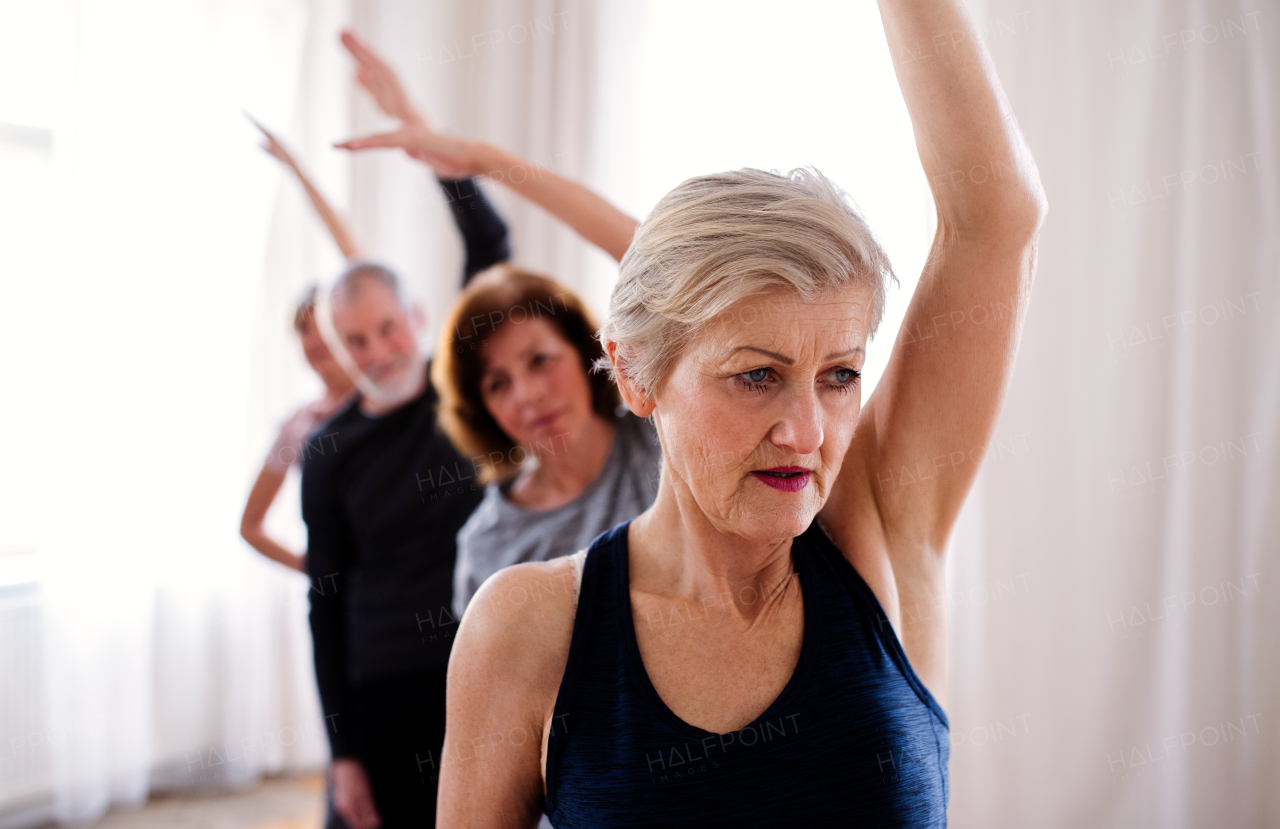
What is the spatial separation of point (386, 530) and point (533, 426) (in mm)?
621

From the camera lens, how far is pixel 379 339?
2.31 meters

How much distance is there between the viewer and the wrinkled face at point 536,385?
1818mm

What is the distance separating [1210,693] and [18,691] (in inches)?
158

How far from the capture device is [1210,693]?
237cm

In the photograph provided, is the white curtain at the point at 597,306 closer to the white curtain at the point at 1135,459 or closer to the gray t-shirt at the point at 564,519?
the white curtain at the point at 1135,459

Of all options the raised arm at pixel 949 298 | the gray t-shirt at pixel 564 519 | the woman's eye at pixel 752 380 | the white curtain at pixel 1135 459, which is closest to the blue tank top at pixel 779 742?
the raised arm at pixel 949 298

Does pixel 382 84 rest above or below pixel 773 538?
above

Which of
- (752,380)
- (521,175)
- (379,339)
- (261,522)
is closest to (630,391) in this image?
(752,380)

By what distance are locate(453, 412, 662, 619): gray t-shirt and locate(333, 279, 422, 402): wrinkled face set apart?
0.67 meters

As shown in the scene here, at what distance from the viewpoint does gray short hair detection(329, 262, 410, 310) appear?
7.71 ft

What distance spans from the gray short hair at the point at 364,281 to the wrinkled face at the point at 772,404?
5.80 feet

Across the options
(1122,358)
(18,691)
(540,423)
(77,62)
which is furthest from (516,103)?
(18,691)

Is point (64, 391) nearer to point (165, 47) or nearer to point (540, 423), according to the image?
point (165, 47)

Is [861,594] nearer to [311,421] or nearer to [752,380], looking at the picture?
[752,380]
